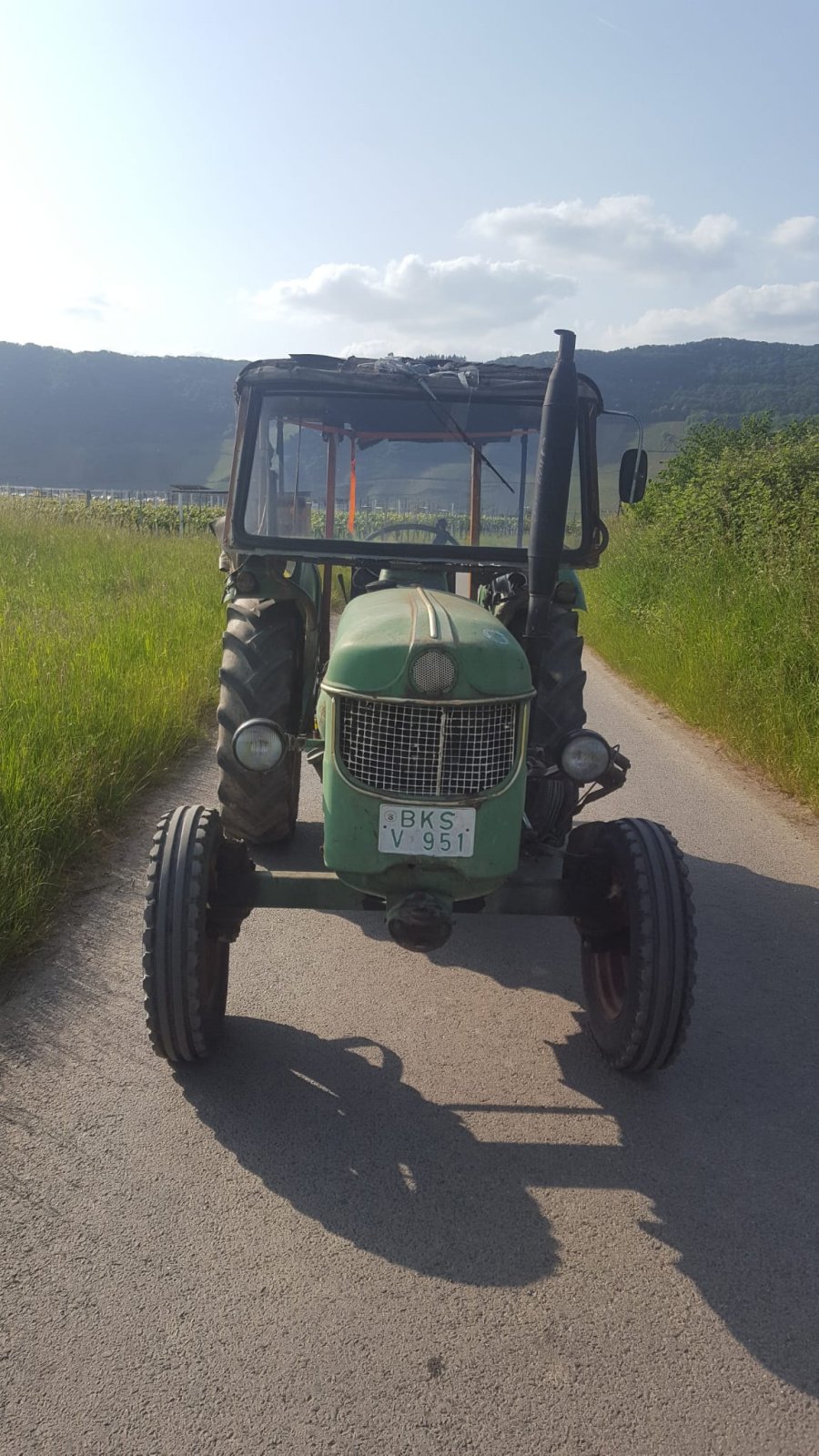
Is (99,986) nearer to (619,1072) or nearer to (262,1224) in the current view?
(262,1224)

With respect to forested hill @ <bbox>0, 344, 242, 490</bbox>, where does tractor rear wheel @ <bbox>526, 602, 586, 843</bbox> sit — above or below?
below

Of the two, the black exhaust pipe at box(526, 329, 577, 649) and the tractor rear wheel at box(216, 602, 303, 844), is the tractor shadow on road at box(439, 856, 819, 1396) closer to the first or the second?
the tractor rear wheel at box(216, 602, 303, 844)

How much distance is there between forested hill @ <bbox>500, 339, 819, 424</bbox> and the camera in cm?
12462

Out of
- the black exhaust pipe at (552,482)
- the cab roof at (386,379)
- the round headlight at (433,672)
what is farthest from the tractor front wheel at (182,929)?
the cab roof at (386,379)

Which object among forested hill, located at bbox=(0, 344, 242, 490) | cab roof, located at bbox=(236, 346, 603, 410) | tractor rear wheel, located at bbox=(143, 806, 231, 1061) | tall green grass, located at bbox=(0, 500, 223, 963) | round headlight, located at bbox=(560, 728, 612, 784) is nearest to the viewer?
tractor rear wheel, located at bbox=(143, 806, 231, 1061)

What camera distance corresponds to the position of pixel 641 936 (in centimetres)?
325

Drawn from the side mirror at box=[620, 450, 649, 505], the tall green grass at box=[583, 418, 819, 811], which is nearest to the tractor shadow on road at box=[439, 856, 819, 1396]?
the side mirror at box=[620, 450, 649, 505]

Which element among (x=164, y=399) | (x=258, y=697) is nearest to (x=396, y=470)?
(x=258, y=697)

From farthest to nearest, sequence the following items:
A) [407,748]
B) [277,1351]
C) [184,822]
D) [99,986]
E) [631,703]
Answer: [631,703]
[99,986]
[184,822]
[407,748]
[277,1351]

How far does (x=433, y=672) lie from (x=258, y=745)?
748 mm

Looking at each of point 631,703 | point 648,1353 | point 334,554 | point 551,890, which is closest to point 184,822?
point 551,890

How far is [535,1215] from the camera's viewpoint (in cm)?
277

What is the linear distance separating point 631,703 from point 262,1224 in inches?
326

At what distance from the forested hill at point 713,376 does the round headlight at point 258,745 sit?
11934cm
